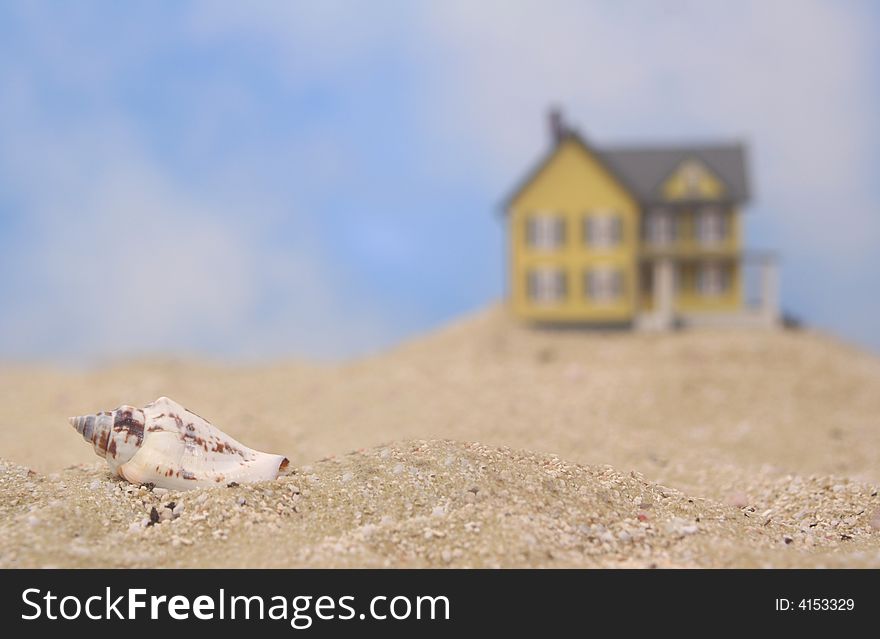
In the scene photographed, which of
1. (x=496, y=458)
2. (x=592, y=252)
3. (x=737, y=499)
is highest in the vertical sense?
(x=592, y=252)

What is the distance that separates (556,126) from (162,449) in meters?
23.4

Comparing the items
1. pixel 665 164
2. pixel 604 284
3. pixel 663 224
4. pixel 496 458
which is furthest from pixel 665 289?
pixel 496 458

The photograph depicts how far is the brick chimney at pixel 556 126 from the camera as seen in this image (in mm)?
28953

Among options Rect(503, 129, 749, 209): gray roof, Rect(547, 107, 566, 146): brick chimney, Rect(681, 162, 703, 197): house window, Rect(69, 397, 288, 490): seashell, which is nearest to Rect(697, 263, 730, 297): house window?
Rect(503, 129, 749, 209): gray roof

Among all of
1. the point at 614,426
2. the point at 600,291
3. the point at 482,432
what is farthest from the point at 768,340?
the point at 482,432

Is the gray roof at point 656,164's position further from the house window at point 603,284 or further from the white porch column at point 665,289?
the house window at point 603,284

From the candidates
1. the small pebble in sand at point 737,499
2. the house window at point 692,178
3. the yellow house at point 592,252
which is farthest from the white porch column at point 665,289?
the small pebble in sand at point 737,499

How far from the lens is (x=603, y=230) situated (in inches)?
1131

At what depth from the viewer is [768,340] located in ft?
84.3

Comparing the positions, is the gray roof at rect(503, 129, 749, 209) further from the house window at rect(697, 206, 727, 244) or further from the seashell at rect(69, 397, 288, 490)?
the seashell at rect(69, 397, 288, 490)

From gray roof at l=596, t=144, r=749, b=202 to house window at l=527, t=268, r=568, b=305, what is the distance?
3.68 m

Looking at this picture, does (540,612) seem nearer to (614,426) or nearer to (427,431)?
(427,431)

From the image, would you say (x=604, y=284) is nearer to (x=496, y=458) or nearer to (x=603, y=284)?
(x=603, y=284)

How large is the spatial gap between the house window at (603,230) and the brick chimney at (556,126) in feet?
8.79
